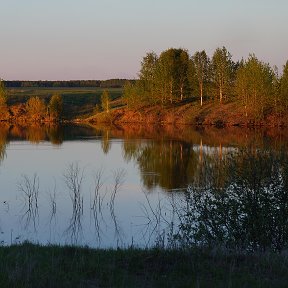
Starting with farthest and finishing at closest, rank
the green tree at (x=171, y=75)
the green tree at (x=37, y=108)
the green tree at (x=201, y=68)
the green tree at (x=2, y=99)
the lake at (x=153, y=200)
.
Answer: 1. the green tree at (x=2, y=99)
2. the green tree at (x=37, y=108)
3. the green tree at (x=171, y=75)
4. the green tree at (x=201, y=68)
5. the lake at (x=153, y=200)

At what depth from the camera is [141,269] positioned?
969cm

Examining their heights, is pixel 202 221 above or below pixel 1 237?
above

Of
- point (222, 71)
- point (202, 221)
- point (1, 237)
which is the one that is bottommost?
point (1, 237)

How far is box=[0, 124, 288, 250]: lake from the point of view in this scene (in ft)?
46.3

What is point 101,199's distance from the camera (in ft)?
82.1

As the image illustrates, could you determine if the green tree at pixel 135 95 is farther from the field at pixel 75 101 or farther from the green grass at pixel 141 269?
the green grass at pixel 141 269

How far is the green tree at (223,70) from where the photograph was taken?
8844cm

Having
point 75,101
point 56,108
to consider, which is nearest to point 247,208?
point 56,108

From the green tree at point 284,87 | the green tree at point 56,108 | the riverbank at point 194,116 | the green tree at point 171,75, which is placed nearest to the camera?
the green tree at point 284,87

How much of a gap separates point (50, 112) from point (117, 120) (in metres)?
19.6

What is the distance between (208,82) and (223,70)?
6.05 meters

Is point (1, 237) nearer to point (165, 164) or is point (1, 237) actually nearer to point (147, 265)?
point (147, 265)

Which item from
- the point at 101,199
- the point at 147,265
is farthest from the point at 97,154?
the point at 147,265

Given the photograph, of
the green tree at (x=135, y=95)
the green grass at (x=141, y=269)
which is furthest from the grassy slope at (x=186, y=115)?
the green grass at (x=141, y=269)
